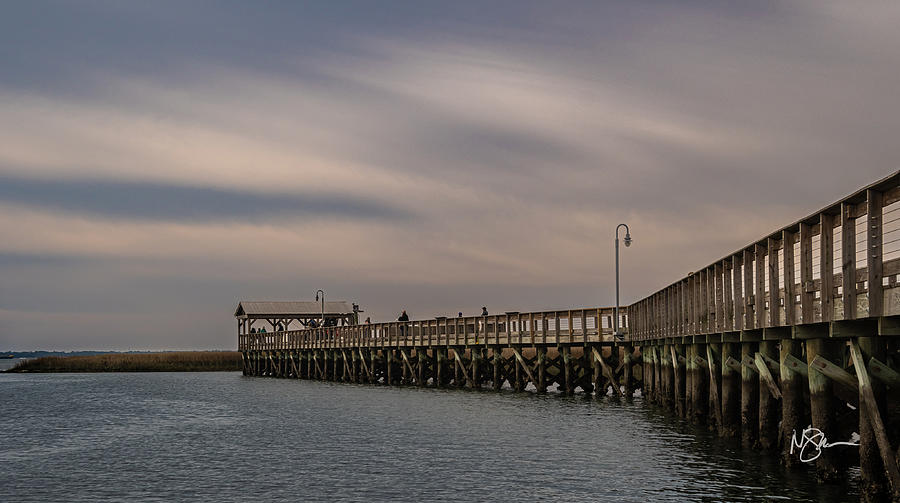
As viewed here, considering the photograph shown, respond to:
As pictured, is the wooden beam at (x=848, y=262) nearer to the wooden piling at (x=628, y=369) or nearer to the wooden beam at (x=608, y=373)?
the wooden piling at (x=628, y=369)

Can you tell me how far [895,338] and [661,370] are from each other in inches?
838

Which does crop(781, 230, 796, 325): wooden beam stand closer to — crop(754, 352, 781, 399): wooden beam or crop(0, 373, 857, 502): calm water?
crop(754, 352, 781, 399): wooden beam

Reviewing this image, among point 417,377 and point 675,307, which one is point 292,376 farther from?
point 675,307

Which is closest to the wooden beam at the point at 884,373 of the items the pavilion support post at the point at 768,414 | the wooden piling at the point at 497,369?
the pavilion support post at the point at 768,414

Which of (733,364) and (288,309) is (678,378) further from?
(288,309)

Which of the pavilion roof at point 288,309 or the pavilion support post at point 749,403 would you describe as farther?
the pavilion roof at point 288,309

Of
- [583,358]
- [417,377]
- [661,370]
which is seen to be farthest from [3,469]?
[417,377]

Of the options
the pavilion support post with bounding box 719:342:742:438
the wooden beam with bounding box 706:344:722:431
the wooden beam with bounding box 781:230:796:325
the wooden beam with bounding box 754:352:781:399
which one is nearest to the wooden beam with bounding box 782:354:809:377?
the wooden beam with bounding box 781:230:796:325

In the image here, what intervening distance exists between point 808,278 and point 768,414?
16.9ft

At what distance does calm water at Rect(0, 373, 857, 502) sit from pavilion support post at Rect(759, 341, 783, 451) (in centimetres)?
67

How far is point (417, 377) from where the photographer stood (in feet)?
197

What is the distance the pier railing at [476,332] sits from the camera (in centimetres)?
4459

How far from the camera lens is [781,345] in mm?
19078

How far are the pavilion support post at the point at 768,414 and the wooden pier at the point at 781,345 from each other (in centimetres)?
3
